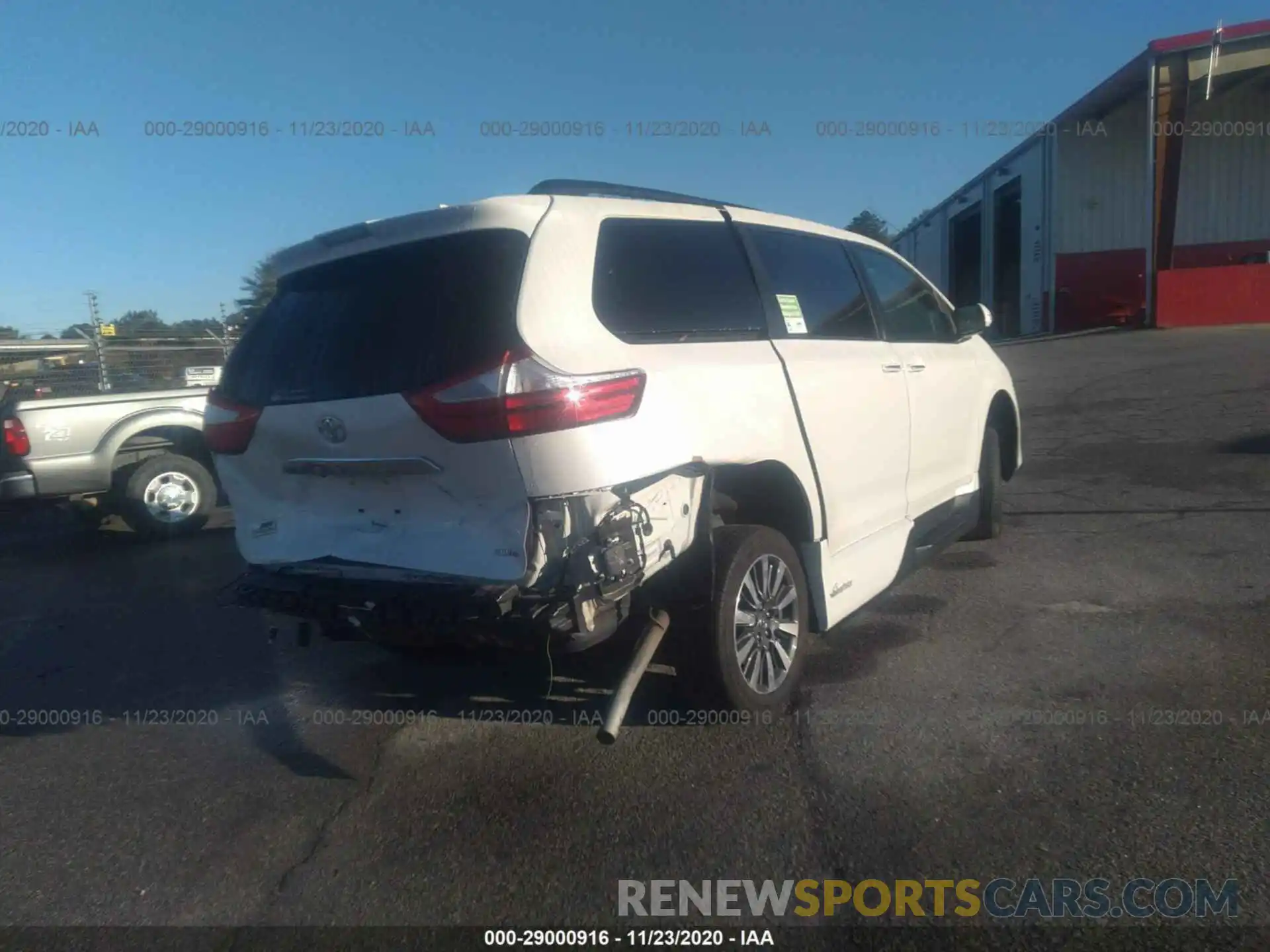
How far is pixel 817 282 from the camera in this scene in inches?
183

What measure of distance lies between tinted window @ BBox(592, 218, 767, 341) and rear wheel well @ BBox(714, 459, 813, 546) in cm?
56

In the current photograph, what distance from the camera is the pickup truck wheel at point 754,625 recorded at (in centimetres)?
368

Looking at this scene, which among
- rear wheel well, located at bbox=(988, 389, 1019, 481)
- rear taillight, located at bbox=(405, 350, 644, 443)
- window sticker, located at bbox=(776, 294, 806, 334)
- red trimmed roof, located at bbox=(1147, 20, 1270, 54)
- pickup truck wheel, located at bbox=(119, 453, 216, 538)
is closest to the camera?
rear taillight, located at bbox=(405, 350, 644, 443)

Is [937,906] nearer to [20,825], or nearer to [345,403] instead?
[345,403]

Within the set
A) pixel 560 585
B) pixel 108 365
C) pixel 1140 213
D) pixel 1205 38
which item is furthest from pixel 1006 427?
pixel 1140 213

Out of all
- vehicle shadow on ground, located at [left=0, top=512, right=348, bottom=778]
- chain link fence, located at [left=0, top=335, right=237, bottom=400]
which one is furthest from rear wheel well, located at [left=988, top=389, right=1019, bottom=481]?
chain link fence, located at [left=0, top=335, right=237, bottom=400]

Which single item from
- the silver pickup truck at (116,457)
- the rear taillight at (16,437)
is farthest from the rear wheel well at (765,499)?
the rear taillight at (16,437)

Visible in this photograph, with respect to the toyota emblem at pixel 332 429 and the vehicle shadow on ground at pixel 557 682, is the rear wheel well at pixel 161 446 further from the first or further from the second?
the toyota emblem at pixel 332 429

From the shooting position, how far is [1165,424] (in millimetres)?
11273

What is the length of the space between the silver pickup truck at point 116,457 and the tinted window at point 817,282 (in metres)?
5.45

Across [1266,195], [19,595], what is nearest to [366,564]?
[19,595]

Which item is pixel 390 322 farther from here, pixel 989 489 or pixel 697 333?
pixel 989 489

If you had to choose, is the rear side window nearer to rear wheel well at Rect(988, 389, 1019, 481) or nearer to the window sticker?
the window sticker

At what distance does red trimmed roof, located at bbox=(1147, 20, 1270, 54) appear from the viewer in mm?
21859
